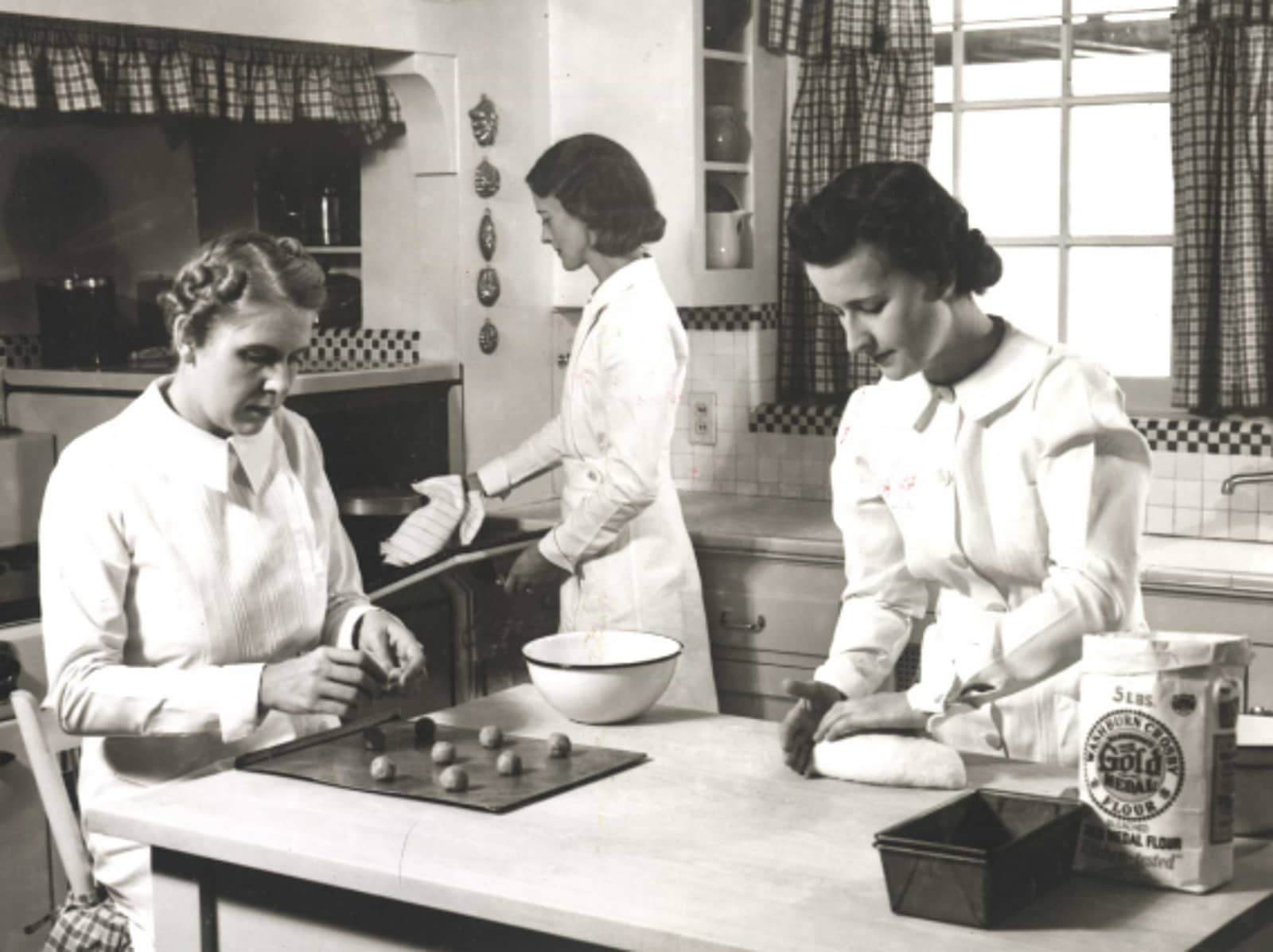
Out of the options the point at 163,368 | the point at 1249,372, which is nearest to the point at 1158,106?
the point at 1249,372

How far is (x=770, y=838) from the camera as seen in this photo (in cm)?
203

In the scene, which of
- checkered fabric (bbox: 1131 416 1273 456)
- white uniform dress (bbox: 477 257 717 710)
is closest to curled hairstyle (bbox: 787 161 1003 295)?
white uniform dress (bbox: 477 257 717 710)

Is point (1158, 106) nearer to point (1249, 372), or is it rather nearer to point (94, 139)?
point (1249, 372)

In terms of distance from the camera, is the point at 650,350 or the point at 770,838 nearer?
the point at 770,838

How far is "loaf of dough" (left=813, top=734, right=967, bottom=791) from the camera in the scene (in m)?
2.22

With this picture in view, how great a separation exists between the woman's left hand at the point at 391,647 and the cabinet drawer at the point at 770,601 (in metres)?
1.75

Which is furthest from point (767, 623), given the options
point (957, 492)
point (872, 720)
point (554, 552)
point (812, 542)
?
point (872, 720)

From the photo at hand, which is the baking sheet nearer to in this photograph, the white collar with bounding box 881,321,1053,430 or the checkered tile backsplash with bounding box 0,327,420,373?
the white collar with bounding box 881,321,1053,430

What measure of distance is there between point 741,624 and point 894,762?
224cm

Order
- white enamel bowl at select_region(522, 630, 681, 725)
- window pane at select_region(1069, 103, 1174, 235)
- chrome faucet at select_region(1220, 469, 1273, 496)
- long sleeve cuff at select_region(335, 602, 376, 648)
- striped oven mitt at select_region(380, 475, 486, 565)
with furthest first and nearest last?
window pane at select_region(1069, 103, 1174, 235)
striped oven mitt at select_region(380, 475, 486, 565)
chrome faucet at select_region(1220, 469, 1273, 496)
long sleeve cuff at select_region(335, 602, 376, 648)
white enamel bowl at select_region(522, 630, 681, 725)

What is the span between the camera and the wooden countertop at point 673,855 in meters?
1.75

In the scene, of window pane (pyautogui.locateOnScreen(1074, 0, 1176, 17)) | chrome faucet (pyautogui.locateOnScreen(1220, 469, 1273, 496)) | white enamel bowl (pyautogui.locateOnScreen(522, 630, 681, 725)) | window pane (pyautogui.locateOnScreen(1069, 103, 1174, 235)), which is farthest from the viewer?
window pane (pyautogui.locateOnScreen(1069, 103, 1174, 235))

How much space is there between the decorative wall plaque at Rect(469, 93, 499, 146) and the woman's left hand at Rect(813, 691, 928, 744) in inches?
121

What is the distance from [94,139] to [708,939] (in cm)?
422
